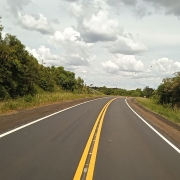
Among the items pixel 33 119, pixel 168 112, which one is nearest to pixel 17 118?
pixel 33 119

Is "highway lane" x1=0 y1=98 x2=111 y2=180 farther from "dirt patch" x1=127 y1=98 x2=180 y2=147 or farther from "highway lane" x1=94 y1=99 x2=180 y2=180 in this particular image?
"dirt patch" x1=127 y1=98 x2=180 y2=147

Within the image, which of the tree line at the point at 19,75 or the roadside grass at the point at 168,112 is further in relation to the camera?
the tree line at the point at 19,75

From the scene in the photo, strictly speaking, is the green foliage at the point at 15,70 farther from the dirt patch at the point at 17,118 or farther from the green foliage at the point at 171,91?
the green foliage at the point at 171,91

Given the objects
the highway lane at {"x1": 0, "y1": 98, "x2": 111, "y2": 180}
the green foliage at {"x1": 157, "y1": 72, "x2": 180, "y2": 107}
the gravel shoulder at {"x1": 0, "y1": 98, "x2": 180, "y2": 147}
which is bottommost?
the highway lane at {"x1": 0, "y1": 98, "x2": 111, "y2": 180}

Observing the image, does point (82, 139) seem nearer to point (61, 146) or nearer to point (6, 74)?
point (61, 146)

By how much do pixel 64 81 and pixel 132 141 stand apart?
58.8 metres

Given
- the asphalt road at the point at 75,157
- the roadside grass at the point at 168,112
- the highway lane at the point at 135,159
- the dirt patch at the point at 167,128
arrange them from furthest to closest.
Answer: the roadside grass at the point at 168,112, the dirt patch at the point at 167,128, the highway lane at the point at 135,159, the asphalt road at the point at 75,157

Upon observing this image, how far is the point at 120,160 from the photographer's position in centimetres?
716

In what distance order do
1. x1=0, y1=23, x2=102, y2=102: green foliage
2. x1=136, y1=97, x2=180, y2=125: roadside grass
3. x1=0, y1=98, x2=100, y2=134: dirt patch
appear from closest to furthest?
1. x1=0, y1=98, x2=100, y2=134: dirt patch
2. x1=136, y1=97, x2=180, y2=125: roadside grass
3. x1=0, y1=23, x2=102, y2=102: green foliage

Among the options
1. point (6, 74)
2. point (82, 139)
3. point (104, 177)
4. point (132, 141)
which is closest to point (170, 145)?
point (132, 141)

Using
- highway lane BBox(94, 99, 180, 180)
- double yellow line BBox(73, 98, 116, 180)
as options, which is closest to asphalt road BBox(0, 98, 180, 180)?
highway lane BBox(94, 99, 180, 180)

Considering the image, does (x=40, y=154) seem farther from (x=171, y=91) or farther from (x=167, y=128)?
(x=171, y=91)

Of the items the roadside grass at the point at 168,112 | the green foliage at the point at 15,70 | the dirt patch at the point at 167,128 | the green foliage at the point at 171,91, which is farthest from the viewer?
the green foliage at the point at 171,91

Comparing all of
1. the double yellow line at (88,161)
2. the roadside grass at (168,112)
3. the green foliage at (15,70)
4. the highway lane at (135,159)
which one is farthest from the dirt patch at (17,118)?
the roadside grass at (168,112)
